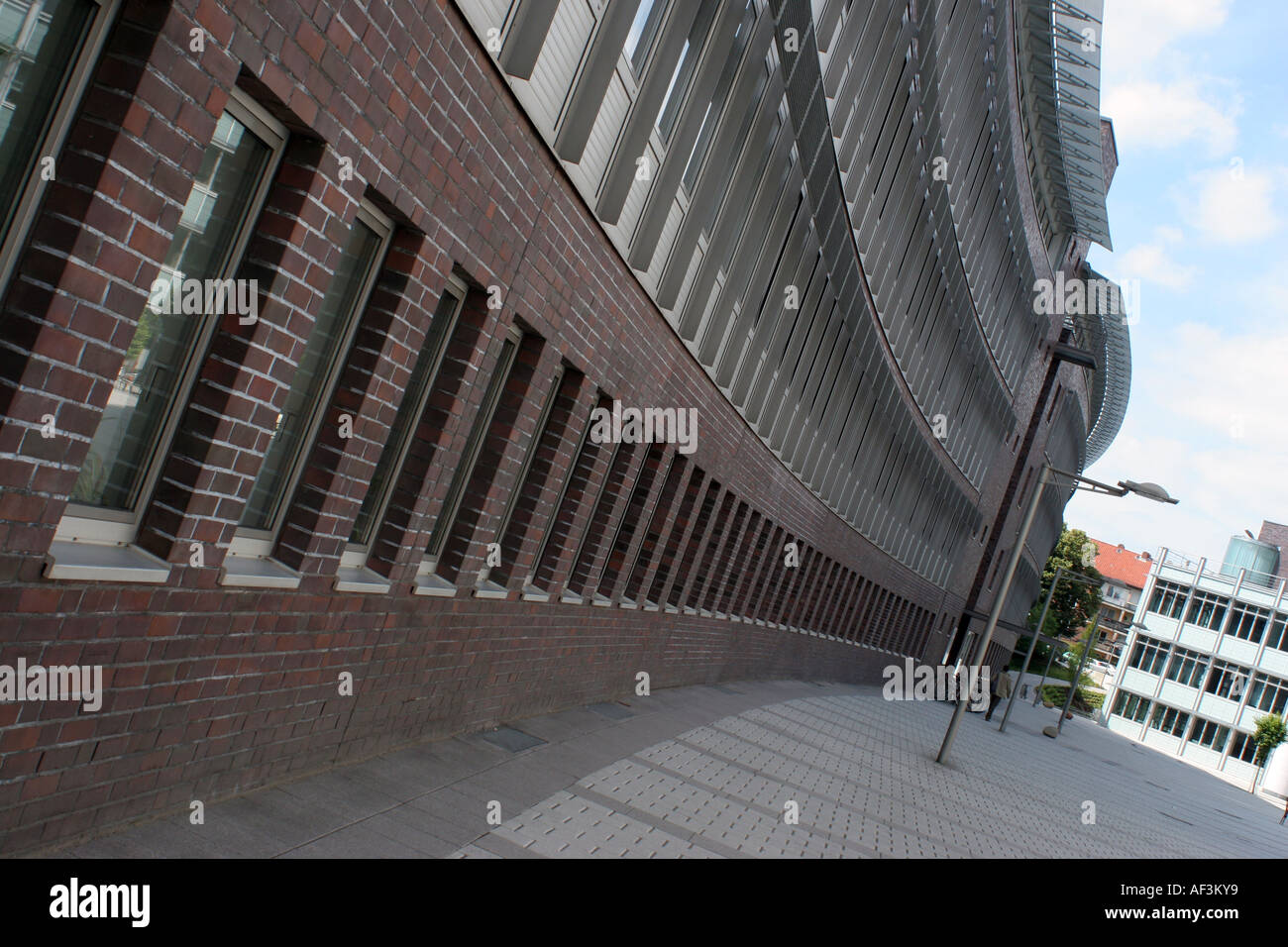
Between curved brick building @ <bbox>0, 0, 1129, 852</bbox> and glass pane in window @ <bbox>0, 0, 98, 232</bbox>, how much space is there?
14mm

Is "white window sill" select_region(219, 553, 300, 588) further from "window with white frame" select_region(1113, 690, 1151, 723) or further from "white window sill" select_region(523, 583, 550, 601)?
"window with white frame" select_region(1113, 690, 1151, 723)

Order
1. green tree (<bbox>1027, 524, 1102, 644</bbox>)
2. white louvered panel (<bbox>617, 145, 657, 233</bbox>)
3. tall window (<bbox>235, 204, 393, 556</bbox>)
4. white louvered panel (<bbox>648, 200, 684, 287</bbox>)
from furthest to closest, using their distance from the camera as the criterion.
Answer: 1. green tree (<bbox>1027, 524, 1102, 644</bbox>)
2. white louvered panel (<bbox>648, 200, 684, 287</bbox>)
3. white louvered panel (<bbox>617, 145, 657, 233</bbox>)
4. tall window (<bbox>235, 204, 393, 556</bbox>)

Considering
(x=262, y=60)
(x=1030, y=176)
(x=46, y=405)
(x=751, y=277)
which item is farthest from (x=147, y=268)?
(x=1030, y=176)

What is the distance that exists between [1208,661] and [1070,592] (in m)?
18.5

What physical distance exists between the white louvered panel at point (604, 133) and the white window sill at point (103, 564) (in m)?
4.69

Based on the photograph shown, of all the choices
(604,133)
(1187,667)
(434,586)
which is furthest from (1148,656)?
(434,586)

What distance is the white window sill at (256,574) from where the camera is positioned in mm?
5363

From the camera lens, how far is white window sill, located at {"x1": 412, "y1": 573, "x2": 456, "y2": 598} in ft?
25.2

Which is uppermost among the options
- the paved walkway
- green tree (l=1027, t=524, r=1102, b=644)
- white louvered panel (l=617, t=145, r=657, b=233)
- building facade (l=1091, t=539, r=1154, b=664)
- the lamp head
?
building facade (l=1091, t=539, r=1154, b=664)

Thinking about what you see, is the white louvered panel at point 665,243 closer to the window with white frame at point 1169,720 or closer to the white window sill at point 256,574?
the white window sill at point 256,574

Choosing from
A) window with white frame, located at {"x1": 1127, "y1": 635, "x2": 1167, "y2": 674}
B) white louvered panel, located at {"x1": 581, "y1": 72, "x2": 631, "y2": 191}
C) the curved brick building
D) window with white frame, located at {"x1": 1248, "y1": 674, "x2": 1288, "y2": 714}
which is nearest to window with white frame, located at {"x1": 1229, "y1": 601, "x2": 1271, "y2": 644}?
window with white frame, located at {"x1": 1248, "y1": 674, "x2": 1288, "y2": 714}

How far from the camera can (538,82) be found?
7230 millimetres

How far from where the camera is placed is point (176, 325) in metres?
4.84
